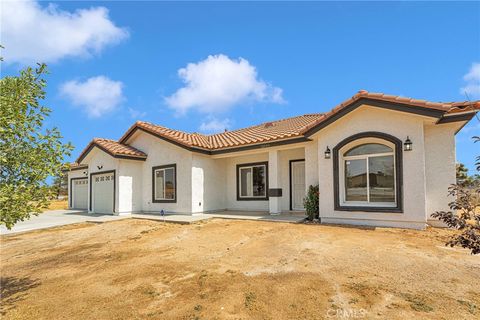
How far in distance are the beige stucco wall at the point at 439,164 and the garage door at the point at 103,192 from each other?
16.0m

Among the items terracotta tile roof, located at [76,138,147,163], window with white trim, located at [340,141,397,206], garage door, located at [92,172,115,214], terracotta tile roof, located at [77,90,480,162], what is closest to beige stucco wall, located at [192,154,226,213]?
terracotta tile roof, located at [77,90,480,162]

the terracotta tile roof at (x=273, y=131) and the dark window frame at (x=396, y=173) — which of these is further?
the dark window frame at (x=396, y=173)

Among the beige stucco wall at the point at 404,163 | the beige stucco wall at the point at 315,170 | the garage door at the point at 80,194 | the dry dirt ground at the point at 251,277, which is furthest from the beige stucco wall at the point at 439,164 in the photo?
the garage door at the point at 80,194

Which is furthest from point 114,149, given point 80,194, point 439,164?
point 439,164

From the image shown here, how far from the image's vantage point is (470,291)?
4457mm

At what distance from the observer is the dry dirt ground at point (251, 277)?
409cm

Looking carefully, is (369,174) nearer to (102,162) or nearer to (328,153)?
(328,153)

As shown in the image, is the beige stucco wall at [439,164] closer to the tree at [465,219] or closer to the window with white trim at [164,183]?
the tree at [465,219]

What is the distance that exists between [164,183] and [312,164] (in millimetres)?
8675

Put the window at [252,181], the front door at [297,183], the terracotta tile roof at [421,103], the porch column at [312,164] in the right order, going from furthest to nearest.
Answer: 1. the window at [252,181]
2. the front door at [297,183]
3. the porch column at [312,164]
4. the terracotta tile roof at [421,103]

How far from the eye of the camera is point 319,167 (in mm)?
11164

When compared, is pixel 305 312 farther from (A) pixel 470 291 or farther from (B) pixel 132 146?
(B) pixel 132 146

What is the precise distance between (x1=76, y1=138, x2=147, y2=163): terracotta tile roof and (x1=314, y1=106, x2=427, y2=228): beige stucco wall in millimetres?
10718

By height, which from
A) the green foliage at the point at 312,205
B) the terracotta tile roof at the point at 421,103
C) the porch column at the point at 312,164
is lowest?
the green foliage at the point at 312,205
